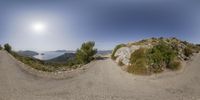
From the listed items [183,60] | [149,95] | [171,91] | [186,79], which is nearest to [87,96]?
[149,95]

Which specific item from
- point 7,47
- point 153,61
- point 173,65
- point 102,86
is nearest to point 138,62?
point 153,61

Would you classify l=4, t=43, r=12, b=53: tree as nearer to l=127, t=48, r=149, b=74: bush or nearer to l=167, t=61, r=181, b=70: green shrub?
l=127, t=48, r=149, b=74: bush

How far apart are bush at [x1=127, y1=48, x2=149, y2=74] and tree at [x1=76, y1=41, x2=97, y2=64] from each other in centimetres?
1085

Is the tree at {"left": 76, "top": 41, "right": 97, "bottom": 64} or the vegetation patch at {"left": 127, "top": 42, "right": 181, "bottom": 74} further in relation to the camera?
the tree at {"left": 76, "top": 41, "right": 97, "bottom": 64}

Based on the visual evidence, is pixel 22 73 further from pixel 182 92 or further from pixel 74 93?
pixel 182 92

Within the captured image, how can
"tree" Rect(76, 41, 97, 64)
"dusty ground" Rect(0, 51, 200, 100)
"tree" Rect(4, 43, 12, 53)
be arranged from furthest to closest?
"tree" Rect(4, 43, 12, 53) < "tree" Rect(76, 41, 97, 64) < "dusty ground" Rect(0, 51, 200, 100)

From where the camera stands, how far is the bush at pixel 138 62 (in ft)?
115

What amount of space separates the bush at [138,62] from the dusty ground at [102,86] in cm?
191

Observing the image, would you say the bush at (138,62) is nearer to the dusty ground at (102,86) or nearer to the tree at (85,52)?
the dusty ground at (102,86)

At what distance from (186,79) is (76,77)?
14664mm

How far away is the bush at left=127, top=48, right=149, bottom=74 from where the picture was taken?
35.1 m

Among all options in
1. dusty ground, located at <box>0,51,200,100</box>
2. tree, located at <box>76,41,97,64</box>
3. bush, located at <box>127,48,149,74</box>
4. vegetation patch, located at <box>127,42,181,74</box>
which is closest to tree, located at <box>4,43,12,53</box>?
tree, located at <box>76,41,97,64</box>

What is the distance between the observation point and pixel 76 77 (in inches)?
1255

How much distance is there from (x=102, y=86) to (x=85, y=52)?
23901 mm
